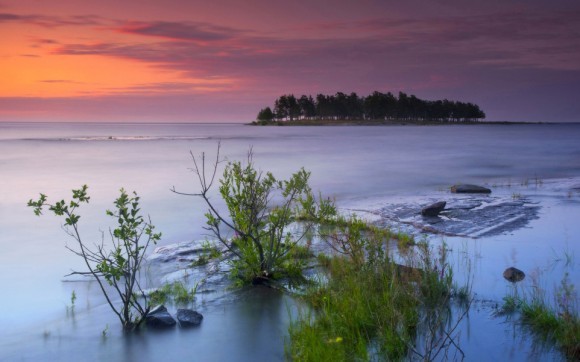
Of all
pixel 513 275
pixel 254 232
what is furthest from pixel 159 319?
pixel 513 275

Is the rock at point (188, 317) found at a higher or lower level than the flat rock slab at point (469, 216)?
Result: lower

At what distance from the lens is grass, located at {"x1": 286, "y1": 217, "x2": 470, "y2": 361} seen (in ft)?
18.9

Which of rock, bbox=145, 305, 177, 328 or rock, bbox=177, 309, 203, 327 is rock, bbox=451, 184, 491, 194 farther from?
rock, bbox=145, 305, 177, 328

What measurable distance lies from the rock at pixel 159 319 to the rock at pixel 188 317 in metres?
0.11

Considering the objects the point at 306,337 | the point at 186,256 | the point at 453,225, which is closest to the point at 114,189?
the point at 186,256

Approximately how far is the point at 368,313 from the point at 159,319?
264 cm

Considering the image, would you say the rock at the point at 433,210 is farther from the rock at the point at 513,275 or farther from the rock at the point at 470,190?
the rock at the point at 470,190

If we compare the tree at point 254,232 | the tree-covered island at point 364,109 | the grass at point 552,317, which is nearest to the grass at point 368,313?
the grass at point 552,317

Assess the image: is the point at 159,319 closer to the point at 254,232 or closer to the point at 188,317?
the point at 188,317

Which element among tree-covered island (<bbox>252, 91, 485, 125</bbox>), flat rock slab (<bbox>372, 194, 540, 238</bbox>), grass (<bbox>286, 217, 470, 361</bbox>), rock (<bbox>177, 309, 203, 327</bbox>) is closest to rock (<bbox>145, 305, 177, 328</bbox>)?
rock (<bbox>177, 309, 203, 327</bbox>)

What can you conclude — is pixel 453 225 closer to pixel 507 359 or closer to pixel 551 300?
pixel 551 300

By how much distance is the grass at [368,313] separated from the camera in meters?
5.75

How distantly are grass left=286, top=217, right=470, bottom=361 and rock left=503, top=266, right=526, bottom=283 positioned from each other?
1.23 m

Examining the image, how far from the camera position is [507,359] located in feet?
19.5
